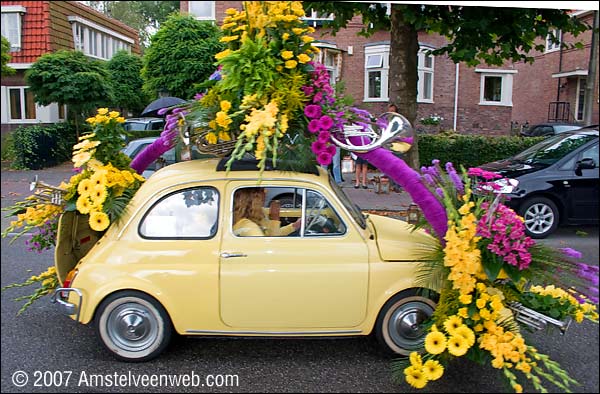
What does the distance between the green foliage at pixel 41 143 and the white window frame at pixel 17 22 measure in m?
1.22

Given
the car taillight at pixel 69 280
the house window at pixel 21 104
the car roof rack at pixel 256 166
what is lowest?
the car taillight at pixel 69 280

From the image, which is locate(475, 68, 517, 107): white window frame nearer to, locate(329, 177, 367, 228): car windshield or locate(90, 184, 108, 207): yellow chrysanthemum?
locate(329, 177, 367, 228): car windshield

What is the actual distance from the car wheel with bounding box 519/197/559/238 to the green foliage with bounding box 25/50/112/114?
233 inches

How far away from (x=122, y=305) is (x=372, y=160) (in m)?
2.05

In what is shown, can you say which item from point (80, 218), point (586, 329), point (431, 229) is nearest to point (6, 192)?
point (80, 218)

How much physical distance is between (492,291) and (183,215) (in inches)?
85.4

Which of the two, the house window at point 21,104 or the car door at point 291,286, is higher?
the house window at point 21,104

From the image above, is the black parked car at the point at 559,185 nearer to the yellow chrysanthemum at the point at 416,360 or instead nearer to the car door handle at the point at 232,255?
the yellow chrysanthemum at the point at 416,360

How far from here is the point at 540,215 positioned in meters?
7.43

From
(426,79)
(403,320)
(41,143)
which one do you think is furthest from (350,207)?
(426,79)

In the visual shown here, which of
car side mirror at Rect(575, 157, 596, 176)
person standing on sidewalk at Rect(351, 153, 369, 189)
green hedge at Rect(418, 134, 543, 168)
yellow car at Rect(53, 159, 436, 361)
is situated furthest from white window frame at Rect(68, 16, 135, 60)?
car side mirror at Rect(575, 157, 596, 176)

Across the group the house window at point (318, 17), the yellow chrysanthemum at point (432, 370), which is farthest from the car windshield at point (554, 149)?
the yellow chrysanthemum at point (432, 370)

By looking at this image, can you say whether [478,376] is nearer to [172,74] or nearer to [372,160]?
[372,160]

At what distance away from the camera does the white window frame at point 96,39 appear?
5438mm
